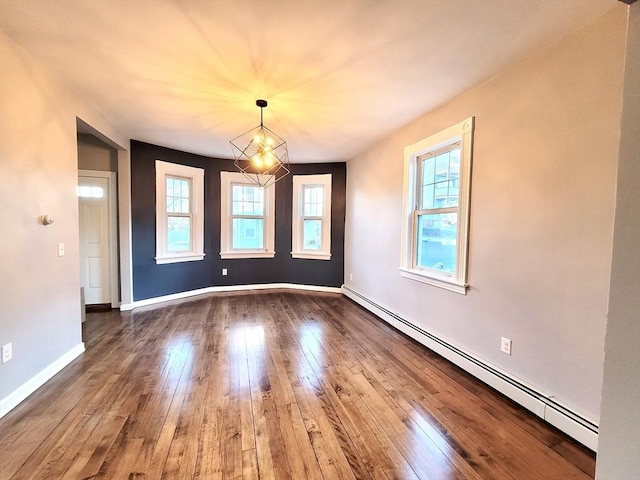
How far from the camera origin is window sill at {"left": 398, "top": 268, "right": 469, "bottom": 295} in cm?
266

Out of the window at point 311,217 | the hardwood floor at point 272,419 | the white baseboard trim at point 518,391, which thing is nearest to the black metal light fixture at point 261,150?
the window at point 311,217

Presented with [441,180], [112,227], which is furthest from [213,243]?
[441,180]

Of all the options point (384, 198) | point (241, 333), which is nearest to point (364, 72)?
point (384, 198)

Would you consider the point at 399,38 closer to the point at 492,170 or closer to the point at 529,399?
the point at 492,170

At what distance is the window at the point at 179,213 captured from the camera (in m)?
4.68

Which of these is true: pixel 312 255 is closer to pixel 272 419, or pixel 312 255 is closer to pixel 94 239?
pixel 94 239

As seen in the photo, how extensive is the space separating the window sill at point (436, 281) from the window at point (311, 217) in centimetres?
227

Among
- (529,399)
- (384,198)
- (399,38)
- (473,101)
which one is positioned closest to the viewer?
(399,38)

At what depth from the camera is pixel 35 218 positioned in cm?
227

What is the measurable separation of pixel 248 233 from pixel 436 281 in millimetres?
3777

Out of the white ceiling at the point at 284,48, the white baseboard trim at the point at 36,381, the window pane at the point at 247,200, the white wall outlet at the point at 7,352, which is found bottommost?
Result: the white baseboard trim at the point at 36,381

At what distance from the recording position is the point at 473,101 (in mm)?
2545

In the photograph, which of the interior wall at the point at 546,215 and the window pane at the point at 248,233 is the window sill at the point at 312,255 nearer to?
the window pane at the point at 248,233

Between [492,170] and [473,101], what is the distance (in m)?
0.65
